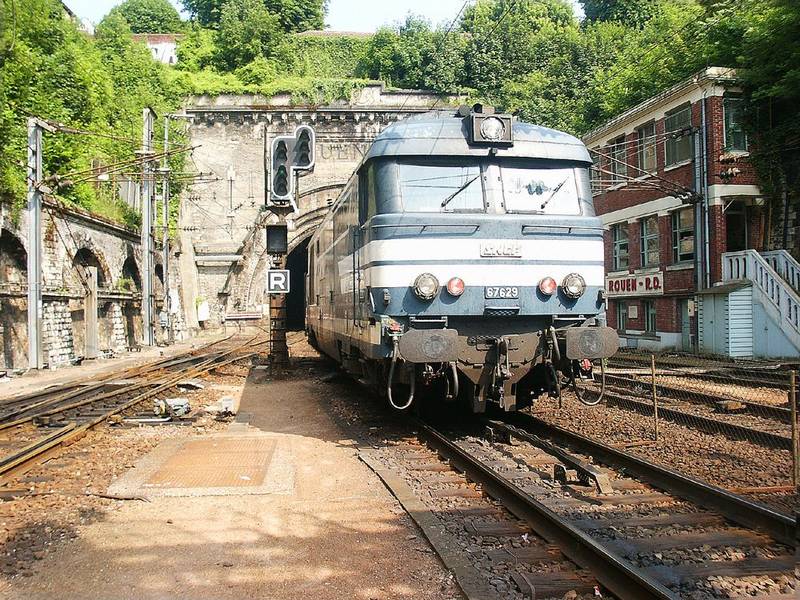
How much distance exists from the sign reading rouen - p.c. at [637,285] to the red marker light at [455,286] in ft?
55.8

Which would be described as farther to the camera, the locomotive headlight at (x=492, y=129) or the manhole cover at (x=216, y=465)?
the locomotive headlight at (x=492, y=129)

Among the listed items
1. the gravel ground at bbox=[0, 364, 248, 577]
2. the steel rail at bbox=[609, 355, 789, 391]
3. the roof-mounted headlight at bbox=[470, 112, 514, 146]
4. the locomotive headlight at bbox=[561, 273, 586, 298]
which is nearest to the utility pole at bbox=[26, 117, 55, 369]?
the gravel ground at bbox=[0, 364, 248, 577]

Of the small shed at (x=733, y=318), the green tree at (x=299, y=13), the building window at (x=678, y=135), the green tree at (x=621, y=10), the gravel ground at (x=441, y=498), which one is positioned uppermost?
the green tree at (x=299, y=13)

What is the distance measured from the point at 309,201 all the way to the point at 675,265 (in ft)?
65.4

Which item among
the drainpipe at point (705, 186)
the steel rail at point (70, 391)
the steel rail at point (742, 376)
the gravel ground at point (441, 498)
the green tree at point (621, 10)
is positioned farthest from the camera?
the green tree at point (621, 10)

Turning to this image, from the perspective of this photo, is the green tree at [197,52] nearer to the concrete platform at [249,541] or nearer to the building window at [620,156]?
the building window at [620,156]

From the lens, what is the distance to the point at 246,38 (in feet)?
136

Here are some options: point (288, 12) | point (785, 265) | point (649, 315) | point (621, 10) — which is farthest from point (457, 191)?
point (288, 12)

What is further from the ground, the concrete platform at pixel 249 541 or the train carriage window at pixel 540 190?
the train carriage window at pixel 540 190

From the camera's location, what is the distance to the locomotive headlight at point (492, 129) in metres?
8.35

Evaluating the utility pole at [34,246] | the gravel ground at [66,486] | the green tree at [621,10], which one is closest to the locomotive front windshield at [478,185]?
the gravel ground at [66,486]

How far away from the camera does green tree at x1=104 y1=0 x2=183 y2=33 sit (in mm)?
66562

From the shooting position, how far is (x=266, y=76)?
131 feet

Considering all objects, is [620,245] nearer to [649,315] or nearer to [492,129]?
[649,315]
